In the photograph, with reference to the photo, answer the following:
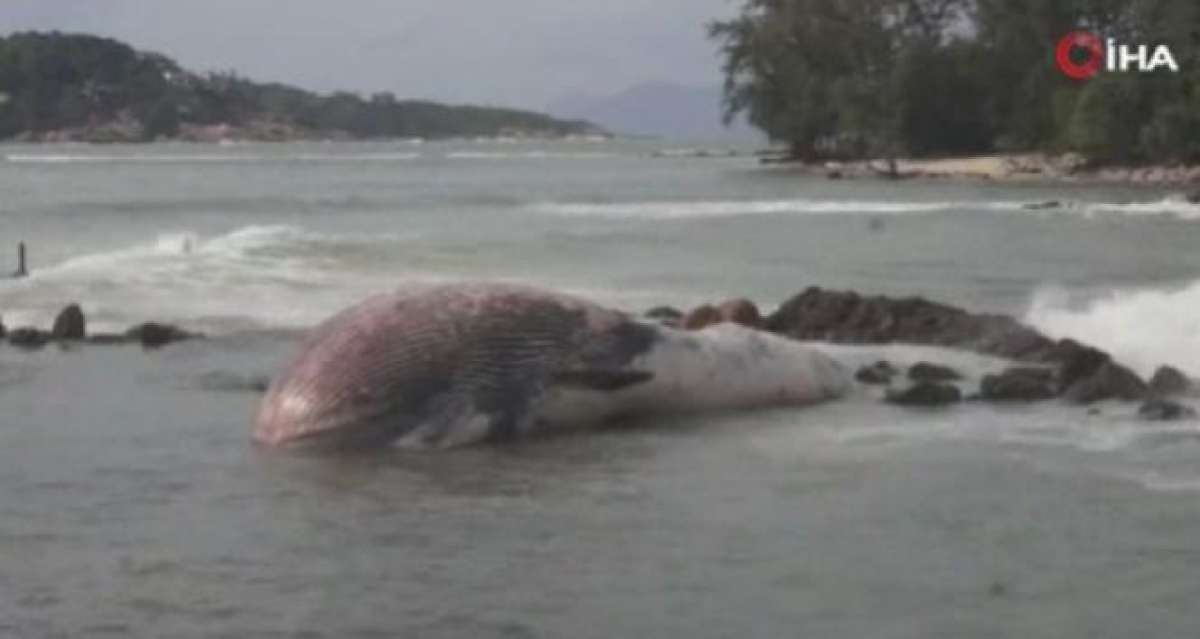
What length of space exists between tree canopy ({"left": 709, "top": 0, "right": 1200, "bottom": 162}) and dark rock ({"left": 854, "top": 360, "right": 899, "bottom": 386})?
5972 centimetres

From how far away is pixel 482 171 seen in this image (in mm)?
113625

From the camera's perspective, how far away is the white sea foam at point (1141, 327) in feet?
55.9

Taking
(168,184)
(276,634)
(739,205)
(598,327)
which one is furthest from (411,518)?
(168,184)

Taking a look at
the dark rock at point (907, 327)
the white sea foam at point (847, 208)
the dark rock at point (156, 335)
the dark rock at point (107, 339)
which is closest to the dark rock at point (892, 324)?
the dark rock at point (907, 327)

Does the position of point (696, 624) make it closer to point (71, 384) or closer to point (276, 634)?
point (276, 634)

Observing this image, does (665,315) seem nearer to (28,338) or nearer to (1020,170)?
(28,338)

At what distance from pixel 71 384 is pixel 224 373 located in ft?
4.04

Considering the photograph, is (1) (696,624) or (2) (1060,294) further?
(2) (1060,294)

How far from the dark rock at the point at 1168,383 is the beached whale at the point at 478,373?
2630 millimetres

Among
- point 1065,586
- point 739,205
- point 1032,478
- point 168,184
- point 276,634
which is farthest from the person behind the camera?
point 168,184

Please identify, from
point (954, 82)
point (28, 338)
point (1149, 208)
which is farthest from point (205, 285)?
point (954, 82)

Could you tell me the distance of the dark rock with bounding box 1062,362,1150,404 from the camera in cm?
1431

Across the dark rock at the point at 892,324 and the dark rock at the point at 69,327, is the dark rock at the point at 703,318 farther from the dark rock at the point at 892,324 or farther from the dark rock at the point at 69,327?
the dark rock at the point at 69,327

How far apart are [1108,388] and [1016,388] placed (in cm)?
58
